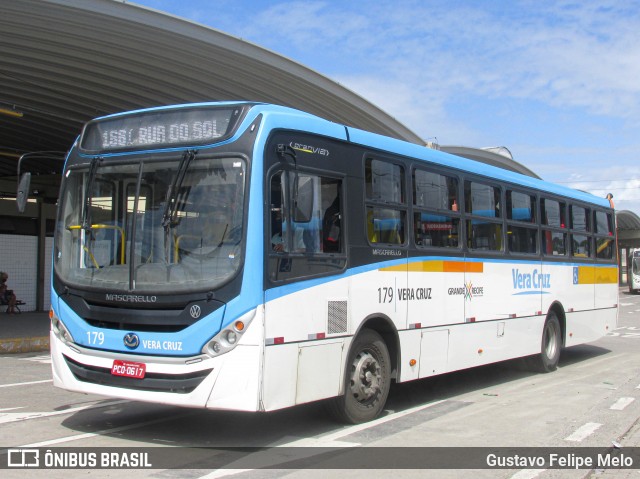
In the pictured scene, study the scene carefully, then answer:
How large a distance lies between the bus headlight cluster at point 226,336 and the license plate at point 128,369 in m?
A: 0.66

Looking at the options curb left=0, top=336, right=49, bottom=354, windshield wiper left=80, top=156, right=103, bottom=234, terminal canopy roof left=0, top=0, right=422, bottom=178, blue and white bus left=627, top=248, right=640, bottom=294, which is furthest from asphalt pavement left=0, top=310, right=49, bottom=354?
blue and white bus left=627, top=248, right=640, bottom=294

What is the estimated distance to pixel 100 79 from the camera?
58.3 feet

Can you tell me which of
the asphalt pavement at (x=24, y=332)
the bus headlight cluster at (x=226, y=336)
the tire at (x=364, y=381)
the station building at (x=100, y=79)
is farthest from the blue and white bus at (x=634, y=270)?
the bus headlight cluster at (x=226, y=336)

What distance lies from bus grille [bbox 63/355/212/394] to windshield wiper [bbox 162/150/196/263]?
41.5 inches

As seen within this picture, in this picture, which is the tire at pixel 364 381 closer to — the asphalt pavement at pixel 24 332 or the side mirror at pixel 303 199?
the side mirror at pixel 303 199

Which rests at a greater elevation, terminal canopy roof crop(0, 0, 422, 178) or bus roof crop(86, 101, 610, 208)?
terminal canopy roof crop(0, 0, 422, 178)

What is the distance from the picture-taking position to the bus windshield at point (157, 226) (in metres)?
6.42

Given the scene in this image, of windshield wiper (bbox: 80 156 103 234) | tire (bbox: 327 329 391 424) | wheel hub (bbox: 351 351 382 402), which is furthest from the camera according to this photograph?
wheel hub (bbox: 351 351 382 402)

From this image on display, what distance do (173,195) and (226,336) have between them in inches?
55.5

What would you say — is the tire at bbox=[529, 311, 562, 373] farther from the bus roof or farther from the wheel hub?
the wheel hub

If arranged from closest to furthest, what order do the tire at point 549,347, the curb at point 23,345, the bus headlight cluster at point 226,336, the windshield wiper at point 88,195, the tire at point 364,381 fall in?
the bus headlight cluster at point 226,336
the windshield wiper at point 88,195
the tire at point 364,381
the tire at point 549,347
the curb at point 23,345

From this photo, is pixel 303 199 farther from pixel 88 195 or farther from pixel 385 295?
pixel 88 195

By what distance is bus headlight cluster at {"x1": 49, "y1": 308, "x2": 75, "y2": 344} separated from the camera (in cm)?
698

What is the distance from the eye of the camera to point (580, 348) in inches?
670
